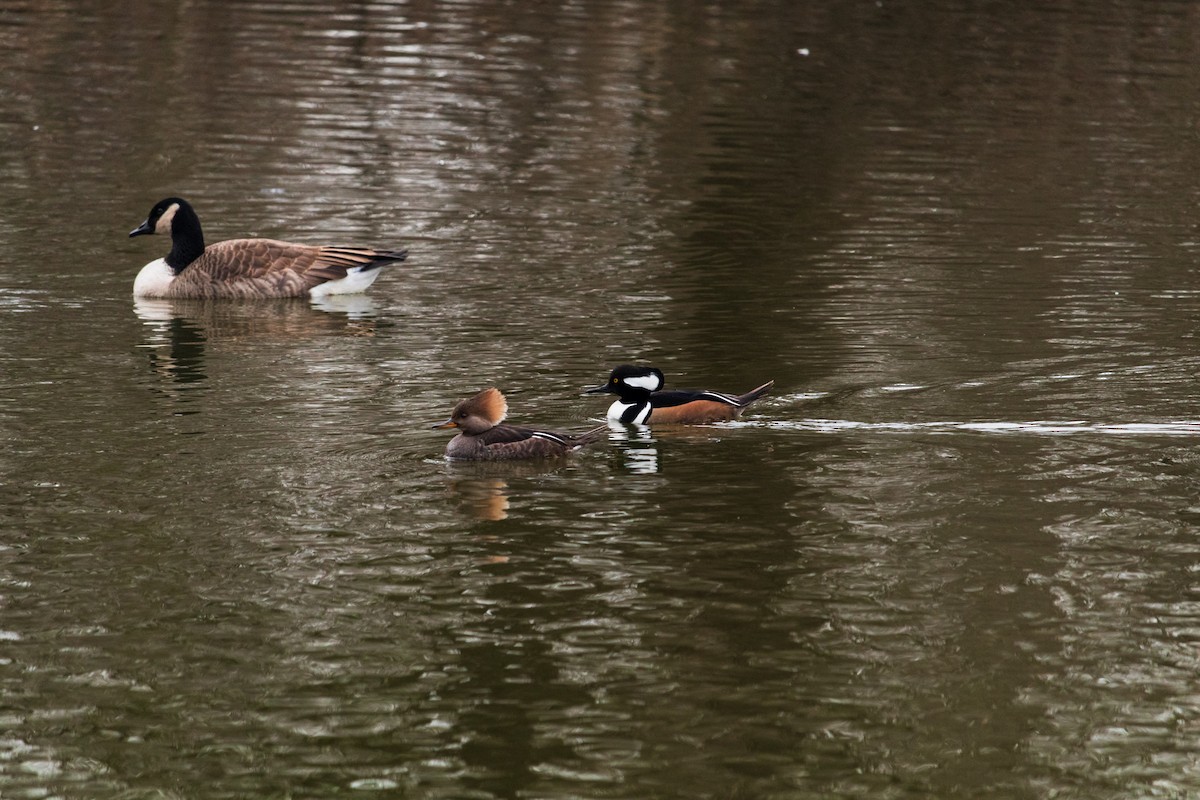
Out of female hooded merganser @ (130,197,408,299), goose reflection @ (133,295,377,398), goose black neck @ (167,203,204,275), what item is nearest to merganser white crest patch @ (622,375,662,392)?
goose reflection @ (133,295,377,398)

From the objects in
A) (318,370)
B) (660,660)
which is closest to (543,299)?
(318,370)

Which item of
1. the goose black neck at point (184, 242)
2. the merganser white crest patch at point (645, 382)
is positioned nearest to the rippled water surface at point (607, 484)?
the merganser white crest patch at point (645, 382)

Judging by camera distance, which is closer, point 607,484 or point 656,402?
point 607,484

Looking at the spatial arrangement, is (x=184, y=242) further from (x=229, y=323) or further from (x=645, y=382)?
(x=645, y=382)

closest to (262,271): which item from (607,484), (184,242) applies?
(184,242)

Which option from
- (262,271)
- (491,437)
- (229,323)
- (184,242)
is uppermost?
(491,437)

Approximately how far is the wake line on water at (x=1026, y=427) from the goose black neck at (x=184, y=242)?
360 inches

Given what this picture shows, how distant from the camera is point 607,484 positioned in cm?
1341

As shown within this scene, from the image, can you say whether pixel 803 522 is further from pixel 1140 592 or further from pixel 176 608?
pixel 176 608

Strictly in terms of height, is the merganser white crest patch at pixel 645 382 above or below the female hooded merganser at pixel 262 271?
above

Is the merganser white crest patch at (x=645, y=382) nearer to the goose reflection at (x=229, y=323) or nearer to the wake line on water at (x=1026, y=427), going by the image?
the wake line on water at (x=1026, y=427)

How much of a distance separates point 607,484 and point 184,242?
9.78m

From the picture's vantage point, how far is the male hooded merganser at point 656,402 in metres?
15.0

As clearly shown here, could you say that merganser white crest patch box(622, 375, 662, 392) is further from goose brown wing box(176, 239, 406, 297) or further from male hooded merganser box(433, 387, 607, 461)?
goose brown wing box(176, 239, 406, 297)
